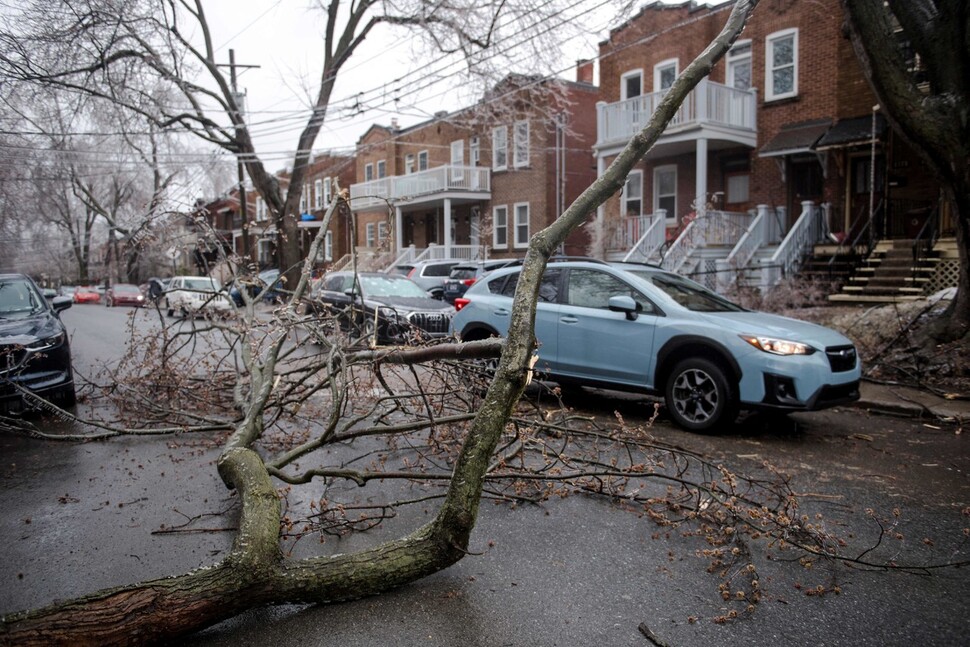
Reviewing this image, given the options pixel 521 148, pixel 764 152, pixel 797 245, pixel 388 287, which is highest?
pixel 521 148

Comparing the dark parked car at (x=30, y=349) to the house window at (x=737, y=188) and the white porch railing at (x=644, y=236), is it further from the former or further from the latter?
the house window at (x=737, y=188)

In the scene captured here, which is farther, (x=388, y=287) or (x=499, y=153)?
(x=499, y=153)

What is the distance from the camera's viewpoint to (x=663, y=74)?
2298 centimetres

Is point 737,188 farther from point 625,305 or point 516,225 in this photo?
point 625,305

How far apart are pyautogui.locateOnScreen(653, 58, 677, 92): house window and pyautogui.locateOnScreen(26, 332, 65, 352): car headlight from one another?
19357 mm

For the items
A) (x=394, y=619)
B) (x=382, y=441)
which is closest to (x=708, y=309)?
(x=382, y=441)

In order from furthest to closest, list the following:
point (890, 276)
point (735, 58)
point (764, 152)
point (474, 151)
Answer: point (474, 151), point (735, 58), point (764, 152), point (890, 276)

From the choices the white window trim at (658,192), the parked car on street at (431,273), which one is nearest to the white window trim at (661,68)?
the white window trim at (658,192)

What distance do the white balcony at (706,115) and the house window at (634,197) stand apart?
2382 mm

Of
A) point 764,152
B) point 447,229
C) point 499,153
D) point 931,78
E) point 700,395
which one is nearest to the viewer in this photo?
point 700,395

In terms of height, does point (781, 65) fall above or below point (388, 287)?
above

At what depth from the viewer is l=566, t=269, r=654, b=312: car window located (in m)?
7.82

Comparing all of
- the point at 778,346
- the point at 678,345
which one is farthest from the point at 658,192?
the point at 778,346

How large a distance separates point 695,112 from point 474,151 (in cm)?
1396
